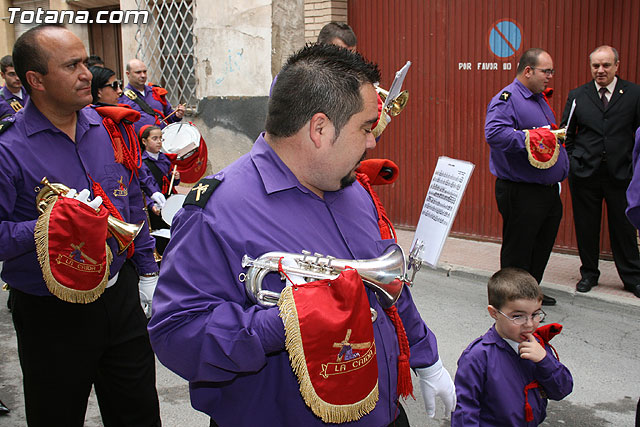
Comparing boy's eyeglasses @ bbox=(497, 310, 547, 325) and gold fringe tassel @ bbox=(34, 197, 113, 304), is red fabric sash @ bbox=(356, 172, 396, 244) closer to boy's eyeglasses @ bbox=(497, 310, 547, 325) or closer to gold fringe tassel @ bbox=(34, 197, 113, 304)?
boy's eyeglasses @ bbox=(497, 310, 547, 325)

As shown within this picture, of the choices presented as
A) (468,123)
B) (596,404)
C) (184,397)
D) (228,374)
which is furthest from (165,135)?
(228,374)

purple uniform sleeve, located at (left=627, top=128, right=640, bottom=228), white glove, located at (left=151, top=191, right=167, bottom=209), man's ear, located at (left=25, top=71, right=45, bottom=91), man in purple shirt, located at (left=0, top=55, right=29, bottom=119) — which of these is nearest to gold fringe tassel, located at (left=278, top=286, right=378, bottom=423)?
purple uniform sleeve, located at (left=627, top=128, right=640, bottom=228)

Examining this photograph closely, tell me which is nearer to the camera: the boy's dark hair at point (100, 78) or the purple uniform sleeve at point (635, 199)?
the purple uniform sleeve at point (635, 199)

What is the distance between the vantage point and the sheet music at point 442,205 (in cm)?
313

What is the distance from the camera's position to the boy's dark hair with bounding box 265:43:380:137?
1881mm

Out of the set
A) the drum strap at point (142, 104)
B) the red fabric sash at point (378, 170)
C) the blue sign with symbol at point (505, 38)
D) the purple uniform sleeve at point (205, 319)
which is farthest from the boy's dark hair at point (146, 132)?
the purple uniform sleeve at point (205, 319)

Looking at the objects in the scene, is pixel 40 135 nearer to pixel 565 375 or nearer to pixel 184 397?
pixel 184 397

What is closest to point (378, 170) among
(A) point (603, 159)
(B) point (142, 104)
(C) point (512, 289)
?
(C) point (512, 289)

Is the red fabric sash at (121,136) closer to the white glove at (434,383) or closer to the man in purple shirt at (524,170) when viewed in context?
the white glove at (434,383)

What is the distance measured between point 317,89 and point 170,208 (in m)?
3.48

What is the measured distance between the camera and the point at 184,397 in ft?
14.3

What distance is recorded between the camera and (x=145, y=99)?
8094 millimetres
